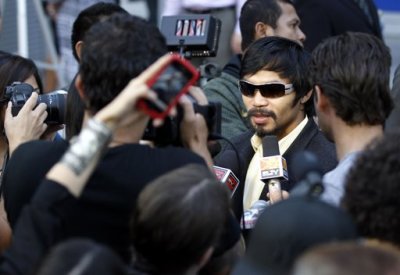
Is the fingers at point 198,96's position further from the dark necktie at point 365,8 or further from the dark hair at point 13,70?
the dark necktie at point 365,8

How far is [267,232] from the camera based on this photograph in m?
3.03

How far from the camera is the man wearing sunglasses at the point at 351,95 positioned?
414 centimetres

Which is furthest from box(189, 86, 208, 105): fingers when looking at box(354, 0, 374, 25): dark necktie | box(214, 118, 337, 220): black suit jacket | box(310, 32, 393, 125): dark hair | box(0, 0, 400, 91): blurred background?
box(0, 0, 400, 91): blurred background

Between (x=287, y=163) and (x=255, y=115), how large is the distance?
349 mm

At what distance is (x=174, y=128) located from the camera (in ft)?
12.7

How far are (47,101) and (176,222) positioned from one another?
1869 mm

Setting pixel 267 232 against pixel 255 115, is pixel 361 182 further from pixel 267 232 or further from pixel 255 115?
pixel 255 115

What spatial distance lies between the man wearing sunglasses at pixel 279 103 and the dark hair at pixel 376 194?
6.18 ft

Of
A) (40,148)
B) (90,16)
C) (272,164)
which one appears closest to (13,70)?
(90,16)

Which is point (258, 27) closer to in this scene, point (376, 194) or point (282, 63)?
point (282, 63)

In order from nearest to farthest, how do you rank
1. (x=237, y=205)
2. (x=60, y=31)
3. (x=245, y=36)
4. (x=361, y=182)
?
(x=361, y=182), (x=237, y=205), (x=245, y=36), (x=60, y=31)

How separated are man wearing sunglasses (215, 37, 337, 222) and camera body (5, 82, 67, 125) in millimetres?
766

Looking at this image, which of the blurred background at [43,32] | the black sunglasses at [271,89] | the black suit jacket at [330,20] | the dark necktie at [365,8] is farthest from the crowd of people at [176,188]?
the blurred background at [43,32]

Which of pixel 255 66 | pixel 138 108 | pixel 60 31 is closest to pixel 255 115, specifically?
pixel 255 66
